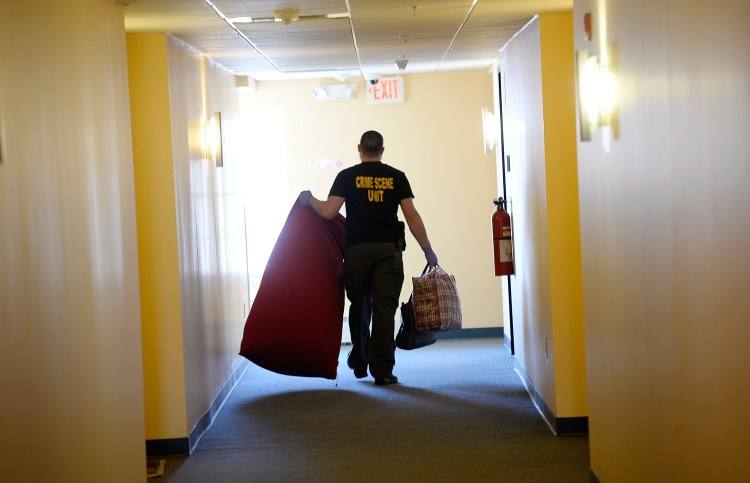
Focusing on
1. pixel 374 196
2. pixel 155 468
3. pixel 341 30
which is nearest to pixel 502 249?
pixel 374 196

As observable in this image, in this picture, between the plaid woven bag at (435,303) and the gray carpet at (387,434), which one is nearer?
the gray carpet at (387,434)

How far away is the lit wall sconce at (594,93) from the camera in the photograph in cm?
330

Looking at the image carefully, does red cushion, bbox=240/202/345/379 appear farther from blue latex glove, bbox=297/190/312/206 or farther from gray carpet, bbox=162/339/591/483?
gray carpet, bbox=162/339/591/483

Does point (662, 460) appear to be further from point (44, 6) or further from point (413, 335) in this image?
point (413, 335)

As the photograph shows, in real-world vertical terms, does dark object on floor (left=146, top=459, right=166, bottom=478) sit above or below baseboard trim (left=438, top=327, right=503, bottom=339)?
below

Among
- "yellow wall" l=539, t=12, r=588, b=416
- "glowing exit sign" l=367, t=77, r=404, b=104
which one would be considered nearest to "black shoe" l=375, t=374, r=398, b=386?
"yellow wall" l=539, t=12, r=588, b=416

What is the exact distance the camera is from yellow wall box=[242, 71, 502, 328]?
855 cm

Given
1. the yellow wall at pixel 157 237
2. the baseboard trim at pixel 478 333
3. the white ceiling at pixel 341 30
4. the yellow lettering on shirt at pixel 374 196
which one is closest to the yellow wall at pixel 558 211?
the white ceiling at pixel 341 30

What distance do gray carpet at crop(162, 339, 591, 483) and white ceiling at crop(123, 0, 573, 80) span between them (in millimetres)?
2183

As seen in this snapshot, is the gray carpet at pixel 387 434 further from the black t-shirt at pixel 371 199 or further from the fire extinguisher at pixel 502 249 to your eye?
the black t-shirt at pixel 371 199

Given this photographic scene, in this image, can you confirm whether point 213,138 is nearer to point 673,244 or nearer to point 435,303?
point 435,303

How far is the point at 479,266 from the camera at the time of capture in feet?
28.3

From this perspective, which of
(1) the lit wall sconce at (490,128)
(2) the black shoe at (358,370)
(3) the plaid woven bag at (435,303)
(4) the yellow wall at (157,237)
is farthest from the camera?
(1) the lit wall sconce at (490,128)

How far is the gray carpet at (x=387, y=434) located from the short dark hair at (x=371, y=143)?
1.59 m
